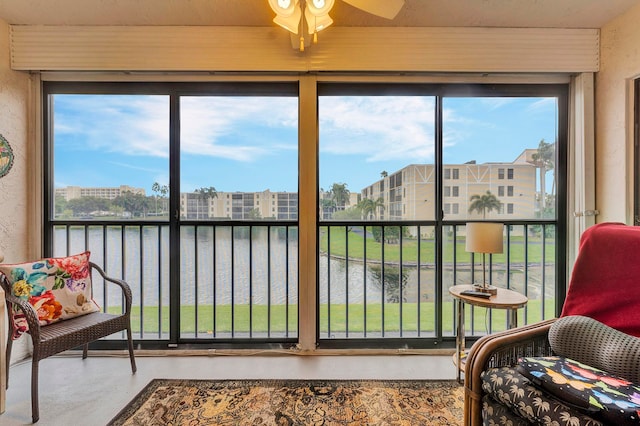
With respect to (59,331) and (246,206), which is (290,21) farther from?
(59,331)

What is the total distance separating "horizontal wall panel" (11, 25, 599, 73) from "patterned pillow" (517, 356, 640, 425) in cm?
210

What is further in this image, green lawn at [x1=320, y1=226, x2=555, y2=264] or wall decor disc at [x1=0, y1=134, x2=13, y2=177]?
green lawn at [x1=320, y1=226, x2=555, y2=264]

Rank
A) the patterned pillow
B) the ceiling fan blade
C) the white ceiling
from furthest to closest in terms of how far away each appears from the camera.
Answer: the white ceiling → the ceiling fan blade → the patterned pillow

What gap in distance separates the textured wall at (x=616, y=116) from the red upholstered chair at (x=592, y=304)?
0.99 meters

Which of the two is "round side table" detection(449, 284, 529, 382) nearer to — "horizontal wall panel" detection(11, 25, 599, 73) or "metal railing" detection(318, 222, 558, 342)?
"metal railing" detection(318, 222, 558, 342)

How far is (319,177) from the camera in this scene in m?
2.41

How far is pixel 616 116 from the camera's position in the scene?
2.13 m

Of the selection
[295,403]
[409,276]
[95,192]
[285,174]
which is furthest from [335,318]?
[95,192]

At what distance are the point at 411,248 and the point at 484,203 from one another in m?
0.74

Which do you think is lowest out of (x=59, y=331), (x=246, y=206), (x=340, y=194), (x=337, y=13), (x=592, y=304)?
(x=59, y=331)

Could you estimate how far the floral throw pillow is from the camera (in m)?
1.80

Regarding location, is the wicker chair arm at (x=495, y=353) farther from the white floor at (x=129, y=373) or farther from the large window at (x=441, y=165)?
the large window at (x=441, y=165)

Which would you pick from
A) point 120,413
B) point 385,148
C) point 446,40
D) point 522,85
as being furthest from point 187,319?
point 522,85

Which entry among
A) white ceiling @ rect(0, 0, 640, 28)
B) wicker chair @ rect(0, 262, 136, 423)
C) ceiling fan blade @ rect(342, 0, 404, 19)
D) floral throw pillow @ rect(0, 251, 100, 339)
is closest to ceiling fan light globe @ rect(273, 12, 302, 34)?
ceiling fan blade @ rect(342, 0, 404, 19)
